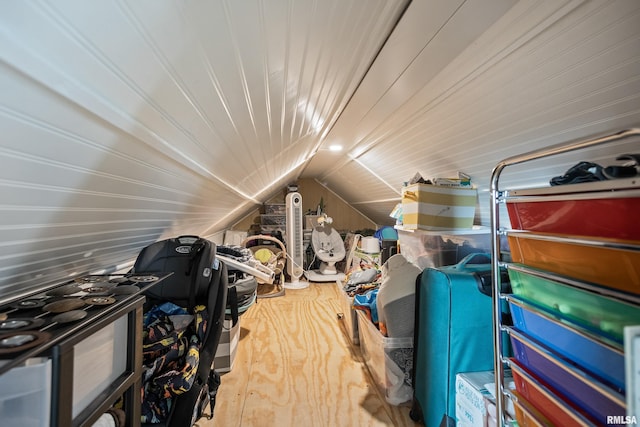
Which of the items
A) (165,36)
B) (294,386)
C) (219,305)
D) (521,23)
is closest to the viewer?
(165,36)

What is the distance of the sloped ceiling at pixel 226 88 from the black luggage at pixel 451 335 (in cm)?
71

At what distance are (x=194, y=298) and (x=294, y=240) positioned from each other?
8.76ft

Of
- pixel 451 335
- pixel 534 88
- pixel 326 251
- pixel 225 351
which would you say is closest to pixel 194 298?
pixel 225 351

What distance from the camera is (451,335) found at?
1.30 meters

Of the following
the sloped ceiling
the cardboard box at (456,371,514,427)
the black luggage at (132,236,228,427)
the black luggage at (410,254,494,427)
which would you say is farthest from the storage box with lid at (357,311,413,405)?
the sloped ceiling

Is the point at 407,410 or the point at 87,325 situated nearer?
the point at 87,325

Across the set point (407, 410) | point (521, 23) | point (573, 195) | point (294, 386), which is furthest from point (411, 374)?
point (521, 23)

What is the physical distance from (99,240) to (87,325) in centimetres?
71

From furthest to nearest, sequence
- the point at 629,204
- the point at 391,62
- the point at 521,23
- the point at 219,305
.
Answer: the point at 219,305
the point at 391,62
the point at 521,23
the point at 629,204

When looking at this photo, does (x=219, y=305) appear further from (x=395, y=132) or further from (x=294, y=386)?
(x=395, y=132)

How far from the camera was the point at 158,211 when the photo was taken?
1.42 metres

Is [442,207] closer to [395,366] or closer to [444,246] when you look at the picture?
[444,246]

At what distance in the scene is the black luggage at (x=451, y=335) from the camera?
4.26ft

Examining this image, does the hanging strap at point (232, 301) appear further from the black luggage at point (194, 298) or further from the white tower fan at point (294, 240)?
the white tower fan at point (294, 240)
